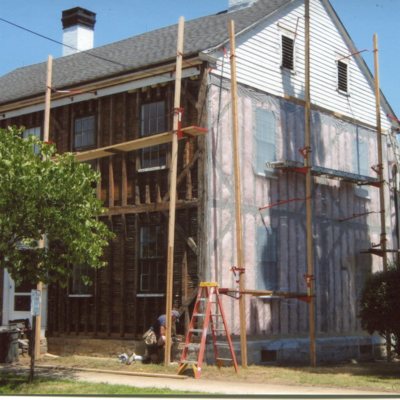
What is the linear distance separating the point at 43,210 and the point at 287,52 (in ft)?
37.9

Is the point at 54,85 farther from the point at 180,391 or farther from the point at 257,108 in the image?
the point at 180,391

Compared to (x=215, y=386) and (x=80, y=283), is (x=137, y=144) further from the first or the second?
(x=215, y=386)

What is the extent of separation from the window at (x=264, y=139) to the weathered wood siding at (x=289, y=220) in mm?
162

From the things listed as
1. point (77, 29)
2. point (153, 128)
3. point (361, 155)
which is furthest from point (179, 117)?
point (77, 29)

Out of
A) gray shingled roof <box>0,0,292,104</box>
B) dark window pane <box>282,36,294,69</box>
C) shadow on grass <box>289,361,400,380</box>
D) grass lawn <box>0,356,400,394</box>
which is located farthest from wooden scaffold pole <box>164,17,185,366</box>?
dark window pane <box>282,36,294,69</box>

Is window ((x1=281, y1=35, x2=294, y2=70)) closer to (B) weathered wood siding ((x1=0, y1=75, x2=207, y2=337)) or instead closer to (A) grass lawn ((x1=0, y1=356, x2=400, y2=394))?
(B) weathered wood siding ((x1=0, y1=75, x2=207, y2=337))

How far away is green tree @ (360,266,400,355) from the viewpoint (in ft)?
60.8

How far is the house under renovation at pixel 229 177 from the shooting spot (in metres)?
20.0

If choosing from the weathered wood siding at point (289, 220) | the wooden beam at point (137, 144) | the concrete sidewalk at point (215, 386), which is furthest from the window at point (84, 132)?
the concrete sidewalk at point (215, 386)

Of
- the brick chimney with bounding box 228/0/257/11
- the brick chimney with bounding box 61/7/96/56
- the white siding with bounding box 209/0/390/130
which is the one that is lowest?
the white siding with bounding box 209/0/390/130

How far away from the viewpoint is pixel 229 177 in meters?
20.3

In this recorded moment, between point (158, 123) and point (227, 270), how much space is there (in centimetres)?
466

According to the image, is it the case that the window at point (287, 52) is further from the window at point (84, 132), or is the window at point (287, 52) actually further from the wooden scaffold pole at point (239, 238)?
the window at point (84, 132)

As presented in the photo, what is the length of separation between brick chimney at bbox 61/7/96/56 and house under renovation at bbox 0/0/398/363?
5606 millimetres
